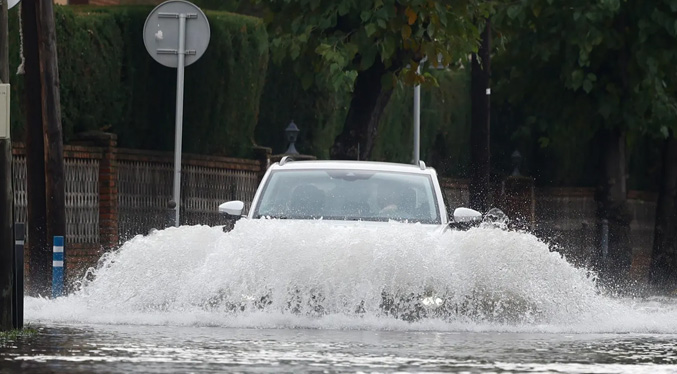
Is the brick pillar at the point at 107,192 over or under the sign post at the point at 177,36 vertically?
under

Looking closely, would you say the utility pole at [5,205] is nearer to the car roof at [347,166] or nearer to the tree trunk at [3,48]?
the tree trunk at [3,48]

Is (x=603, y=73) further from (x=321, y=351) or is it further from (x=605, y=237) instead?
(x=321, y=351)

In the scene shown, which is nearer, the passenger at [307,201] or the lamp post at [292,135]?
the passenger at [307,201]

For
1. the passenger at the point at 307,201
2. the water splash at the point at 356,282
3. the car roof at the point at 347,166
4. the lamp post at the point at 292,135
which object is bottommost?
the water splash at the point at 356,282

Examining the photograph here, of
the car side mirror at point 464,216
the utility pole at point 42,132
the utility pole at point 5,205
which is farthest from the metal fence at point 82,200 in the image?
the utility pole at point 5,205

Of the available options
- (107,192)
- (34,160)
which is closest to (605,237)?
(107,192)

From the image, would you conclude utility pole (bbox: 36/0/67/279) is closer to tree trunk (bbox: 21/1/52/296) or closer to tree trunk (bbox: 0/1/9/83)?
tree trunk (bbox: 21/1/52/296)

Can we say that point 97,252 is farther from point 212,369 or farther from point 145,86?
point 212,369

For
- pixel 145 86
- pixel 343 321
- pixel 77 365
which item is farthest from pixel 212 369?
pixel 145 86

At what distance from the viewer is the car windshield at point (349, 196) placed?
707 inches

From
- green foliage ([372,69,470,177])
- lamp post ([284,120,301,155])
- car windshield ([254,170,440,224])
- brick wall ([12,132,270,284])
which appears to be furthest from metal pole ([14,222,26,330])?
green foliage ([372,69,470,177])

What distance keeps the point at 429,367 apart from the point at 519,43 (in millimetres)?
21944

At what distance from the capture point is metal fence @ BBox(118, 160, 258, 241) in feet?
92.2

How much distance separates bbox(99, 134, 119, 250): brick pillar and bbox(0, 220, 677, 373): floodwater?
8.98 meters
